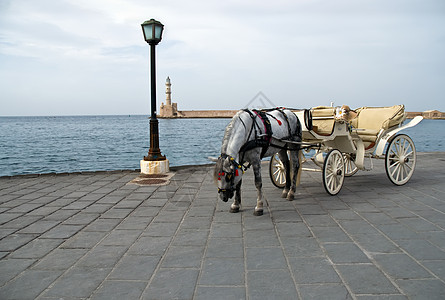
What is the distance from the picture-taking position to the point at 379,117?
734 cm

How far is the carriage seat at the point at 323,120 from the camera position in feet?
20.6

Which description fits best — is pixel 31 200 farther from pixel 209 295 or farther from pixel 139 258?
pixel 209 295

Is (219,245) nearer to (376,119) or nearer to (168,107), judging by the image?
(376,119)

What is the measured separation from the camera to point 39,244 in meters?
4.02

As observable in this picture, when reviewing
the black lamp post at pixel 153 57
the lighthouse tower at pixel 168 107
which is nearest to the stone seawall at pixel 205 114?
the lighthouse tower at pixel 168 107

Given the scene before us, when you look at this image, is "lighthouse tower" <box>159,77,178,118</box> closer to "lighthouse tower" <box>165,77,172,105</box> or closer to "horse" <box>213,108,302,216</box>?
"lighthouse tower" <box>165,77,172,105</box>

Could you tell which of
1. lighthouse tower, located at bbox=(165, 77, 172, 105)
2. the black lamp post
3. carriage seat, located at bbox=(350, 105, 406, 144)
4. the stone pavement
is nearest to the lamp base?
the black lamp post

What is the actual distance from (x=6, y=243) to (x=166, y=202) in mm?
2390

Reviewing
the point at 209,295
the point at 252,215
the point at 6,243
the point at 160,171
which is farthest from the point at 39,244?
the point at 160,171

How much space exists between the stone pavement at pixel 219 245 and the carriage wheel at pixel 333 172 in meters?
0.20

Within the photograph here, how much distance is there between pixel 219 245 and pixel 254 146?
1.68 meters

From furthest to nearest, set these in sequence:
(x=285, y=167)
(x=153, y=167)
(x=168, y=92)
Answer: (x=168, y=92) → (x=153, y=167) → (x=285, y=167)

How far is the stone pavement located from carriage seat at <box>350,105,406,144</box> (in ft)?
3.66

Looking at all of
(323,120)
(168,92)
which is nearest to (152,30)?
(323,120)
